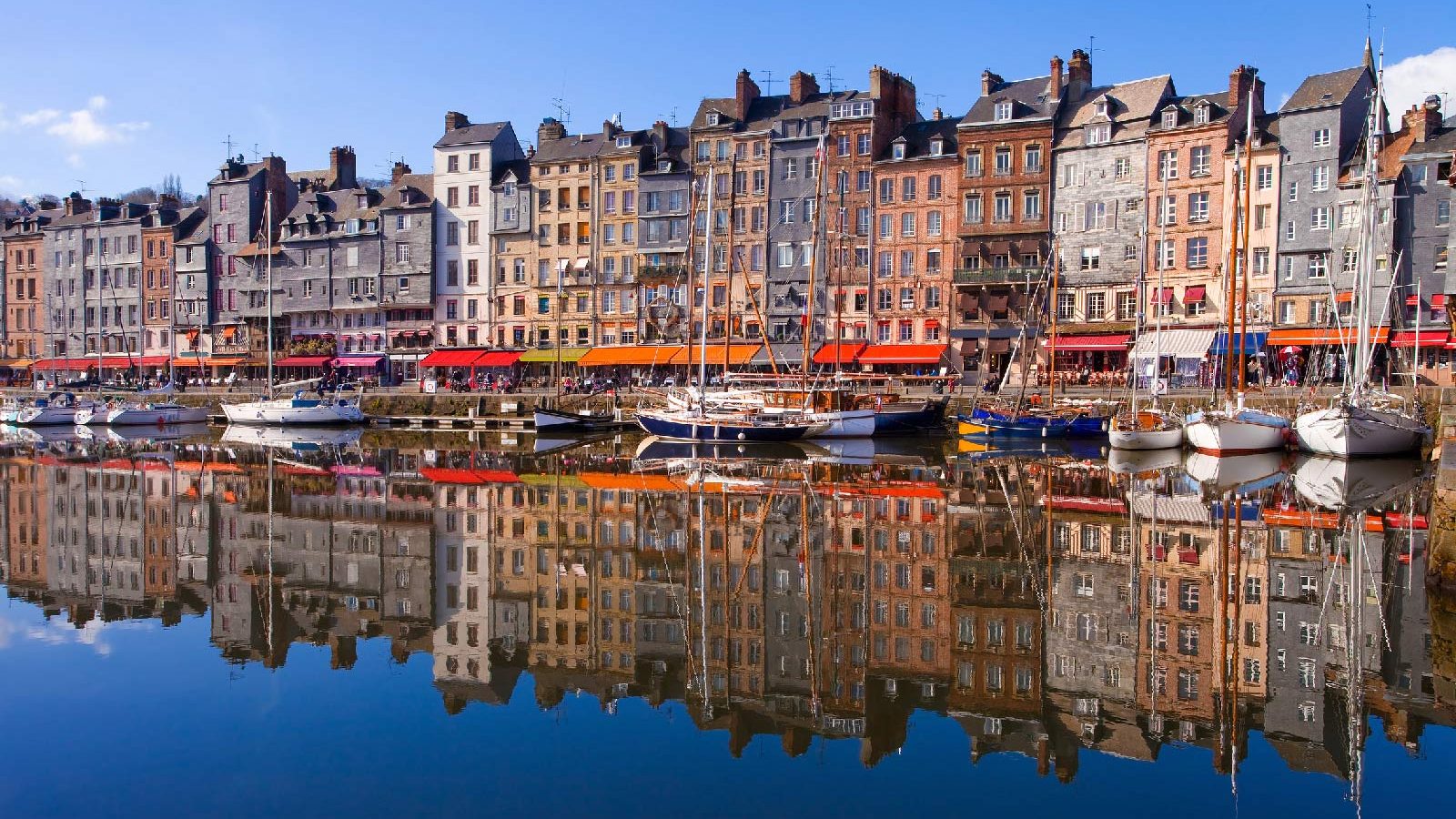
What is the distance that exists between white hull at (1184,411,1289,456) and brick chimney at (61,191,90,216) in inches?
3284

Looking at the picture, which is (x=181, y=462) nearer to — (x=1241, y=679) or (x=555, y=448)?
(x=555, y=448)

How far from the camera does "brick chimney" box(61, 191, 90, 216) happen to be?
88.8m

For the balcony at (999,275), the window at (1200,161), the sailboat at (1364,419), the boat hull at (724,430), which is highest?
the window at (1200,161)

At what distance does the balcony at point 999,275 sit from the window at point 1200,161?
26.3 feet

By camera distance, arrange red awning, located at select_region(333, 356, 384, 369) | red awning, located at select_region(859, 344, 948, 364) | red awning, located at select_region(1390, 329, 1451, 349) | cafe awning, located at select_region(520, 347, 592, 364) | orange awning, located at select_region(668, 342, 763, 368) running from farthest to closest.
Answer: red awning, located at select_region(333, 356, 384, 369)
cafe awning, located at select_region(520, 347, 592, 364)
orange awning, located at select_region(668, 342, 763, 368)
red awning, located at select_region(859, 344, 948, 364)
red awning, located at select_region(1390, 329, 1451, 349)

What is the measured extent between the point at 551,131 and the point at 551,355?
14.6 m

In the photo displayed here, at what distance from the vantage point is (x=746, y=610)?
50.4 ft

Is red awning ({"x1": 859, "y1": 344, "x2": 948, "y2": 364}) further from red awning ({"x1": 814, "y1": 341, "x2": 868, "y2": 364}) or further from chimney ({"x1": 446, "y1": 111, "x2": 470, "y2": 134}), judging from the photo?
chimney ({"x1": 446, "y1": 111, "x2": 470, "y2": 134})

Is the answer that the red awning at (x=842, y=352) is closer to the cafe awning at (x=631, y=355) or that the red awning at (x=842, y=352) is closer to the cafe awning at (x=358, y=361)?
the cafe awning at (x=631, y=355)

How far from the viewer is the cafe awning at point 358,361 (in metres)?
73.2

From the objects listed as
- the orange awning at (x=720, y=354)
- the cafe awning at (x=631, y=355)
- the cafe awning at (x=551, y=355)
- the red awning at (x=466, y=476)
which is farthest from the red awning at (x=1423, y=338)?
the cafe awning at (x=551, y=355)

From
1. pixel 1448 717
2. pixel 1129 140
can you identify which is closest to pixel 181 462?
pixel 1448 717

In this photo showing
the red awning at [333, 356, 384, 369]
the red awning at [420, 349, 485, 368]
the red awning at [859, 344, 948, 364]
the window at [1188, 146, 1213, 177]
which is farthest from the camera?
the red awning at [333, 356, 384, 369]

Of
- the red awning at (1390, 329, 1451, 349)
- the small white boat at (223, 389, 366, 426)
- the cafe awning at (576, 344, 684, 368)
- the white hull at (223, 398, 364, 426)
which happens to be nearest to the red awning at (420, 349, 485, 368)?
the cafe awning at (576, 344, 684, 368)
